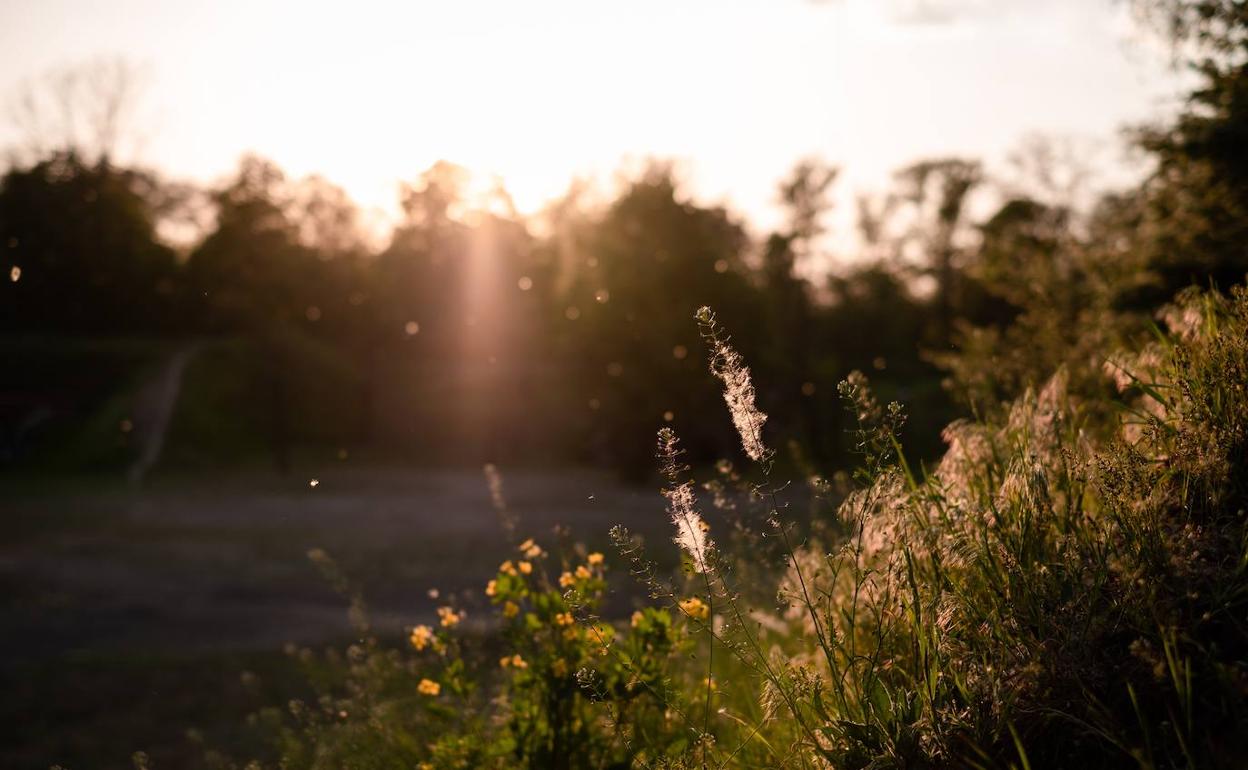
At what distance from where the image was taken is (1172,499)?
3.57 metres

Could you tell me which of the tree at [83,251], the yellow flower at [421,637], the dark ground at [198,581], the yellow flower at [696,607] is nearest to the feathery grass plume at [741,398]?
the dark ground at [198,581]

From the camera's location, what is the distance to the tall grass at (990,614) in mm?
2996

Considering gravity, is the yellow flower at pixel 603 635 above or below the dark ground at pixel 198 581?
above

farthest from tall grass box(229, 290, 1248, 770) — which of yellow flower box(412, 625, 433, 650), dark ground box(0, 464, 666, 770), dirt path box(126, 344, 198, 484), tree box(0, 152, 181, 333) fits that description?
tree box(0, 152, 181, 333)

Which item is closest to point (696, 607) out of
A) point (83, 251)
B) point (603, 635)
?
point (603, 635)

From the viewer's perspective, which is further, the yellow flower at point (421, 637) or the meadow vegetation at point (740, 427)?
the yellow flower at point (421, 637)

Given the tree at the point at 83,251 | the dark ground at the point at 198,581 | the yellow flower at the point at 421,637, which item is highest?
the tree at the point at 83,251

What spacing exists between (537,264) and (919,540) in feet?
101

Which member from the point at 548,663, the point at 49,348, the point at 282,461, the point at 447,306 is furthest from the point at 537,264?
the point at 548,663

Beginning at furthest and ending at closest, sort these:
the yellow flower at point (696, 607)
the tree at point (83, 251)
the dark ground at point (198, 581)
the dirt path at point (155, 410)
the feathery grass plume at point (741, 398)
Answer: the tree at point (83, 251), the dirt path at point (155, 410), the dark ground at point (198, 581), the yellow flower at point (696, 607), the feathery grass plume at point (741, 398)

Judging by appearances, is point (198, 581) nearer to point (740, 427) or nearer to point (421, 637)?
point (421, 637)

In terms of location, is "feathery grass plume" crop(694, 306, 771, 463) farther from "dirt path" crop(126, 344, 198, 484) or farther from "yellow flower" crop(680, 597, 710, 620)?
"dirt path" crop(126, 344, 198, 484)

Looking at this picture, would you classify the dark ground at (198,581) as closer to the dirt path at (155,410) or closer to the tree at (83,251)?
the dirt path at (155,410)

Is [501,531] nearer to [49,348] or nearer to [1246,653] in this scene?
[1246,653]
